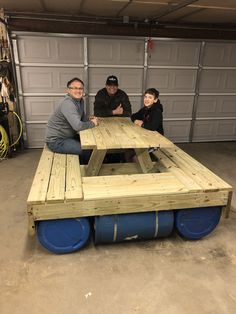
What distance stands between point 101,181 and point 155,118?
3.90ft

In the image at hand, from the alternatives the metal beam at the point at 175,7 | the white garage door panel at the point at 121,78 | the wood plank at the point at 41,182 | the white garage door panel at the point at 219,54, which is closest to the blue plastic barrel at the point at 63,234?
the wood plank at the point at 41,182

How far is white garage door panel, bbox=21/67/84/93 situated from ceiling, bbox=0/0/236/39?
2.27ft

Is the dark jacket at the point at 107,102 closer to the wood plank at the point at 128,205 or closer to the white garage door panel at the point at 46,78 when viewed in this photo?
the white garage door panel at the point at 46,78

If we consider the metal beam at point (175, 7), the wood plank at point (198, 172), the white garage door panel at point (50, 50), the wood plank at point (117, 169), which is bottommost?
the wood plank at point (117, 169)

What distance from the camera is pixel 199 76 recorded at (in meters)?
5.62

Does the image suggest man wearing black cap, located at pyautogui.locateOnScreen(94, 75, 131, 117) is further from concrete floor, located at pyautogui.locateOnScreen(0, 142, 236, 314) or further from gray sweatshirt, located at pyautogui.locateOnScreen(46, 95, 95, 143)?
concrete floor, located at pyautogui.locateOnScreen(0, 142, 236, 314)

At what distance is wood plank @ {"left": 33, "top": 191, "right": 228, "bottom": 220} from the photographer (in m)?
2.22

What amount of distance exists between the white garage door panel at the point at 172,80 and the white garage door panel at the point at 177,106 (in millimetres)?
150

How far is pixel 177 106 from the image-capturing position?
18.9 ft

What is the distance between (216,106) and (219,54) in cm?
109

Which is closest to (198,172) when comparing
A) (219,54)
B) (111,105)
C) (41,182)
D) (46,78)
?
(41,182)

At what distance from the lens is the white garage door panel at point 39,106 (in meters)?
5.20

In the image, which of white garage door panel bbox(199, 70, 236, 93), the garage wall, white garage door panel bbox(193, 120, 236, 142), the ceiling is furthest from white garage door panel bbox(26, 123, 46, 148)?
white garage door panel bbox(199, 70, 236, 93)

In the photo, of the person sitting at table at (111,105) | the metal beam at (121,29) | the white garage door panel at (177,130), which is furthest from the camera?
the white garage door panel at (177,130)
